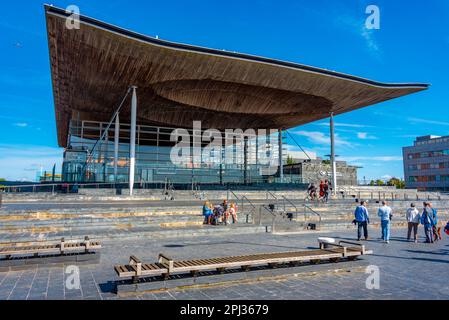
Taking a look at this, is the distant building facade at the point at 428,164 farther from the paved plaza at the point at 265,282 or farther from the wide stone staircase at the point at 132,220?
the paved plaza at the point at 265,282

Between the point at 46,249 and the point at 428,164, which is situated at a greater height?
the point at 428,164

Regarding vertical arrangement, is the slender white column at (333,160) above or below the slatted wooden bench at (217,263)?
above

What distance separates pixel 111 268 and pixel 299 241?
6.59 m

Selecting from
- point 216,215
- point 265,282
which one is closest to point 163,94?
point 216,215

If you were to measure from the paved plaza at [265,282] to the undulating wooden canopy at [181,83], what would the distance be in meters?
13.3

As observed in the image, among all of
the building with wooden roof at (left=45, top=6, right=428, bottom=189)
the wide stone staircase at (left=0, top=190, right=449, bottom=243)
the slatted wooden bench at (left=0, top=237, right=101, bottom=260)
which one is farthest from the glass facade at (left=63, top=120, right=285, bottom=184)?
the slatted wooden bench at (left=0, top=237, right=101, bottom=260)

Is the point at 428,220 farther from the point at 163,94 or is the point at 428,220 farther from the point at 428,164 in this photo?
the point at 428,164

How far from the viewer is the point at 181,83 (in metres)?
26.5

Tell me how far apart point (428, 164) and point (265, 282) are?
9044cm

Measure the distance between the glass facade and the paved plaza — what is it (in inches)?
881

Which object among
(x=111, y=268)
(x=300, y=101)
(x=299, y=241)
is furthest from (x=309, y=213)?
(x=300, y=101)

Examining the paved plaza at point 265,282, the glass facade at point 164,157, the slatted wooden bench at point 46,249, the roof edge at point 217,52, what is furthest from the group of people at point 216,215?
the glass facade at point 164,157

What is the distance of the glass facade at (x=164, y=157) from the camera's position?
31953 millimetres
